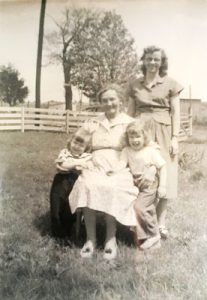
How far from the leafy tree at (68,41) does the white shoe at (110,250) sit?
0.39 m

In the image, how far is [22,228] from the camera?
1.30 m

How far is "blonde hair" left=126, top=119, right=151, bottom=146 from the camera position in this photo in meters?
1.24

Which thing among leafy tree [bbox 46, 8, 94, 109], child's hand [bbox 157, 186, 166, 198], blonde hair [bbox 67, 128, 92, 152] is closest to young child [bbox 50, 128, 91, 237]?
blonde hair [bbox 67, 128, 92, 152]

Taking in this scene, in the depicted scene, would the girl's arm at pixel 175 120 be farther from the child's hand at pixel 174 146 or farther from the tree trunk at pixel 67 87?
the tree trunk at pixel 67 87

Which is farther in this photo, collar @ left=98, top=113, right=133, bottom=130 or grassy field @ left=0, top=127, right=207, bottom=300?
collar @ left=98, top=113, right=133, bottom=130

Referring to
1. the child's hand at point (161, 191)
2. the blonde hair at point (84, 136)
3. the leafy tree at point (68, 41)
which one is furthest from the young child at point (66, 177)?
the child's hand at point (161, 191)

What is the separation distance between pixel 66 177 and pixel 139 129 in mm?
246

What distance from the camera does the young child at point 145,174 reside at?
1.24 metres

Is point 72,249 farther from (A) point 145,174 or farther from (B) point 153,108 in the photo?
(B) point 153,108

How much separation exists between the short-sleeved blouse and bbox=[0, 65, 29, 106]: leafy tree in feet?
1.02

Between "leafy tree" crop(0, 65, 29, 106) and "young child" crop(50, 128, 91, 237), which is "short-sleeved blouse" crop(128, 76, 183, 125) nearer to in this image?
"young child" crop(50, 128, 91, 237)

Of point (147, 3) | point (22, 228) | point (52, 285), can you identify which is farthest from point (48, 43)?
point (52, 285)

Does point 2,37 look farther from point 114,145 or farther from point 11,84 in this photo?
point 114,145

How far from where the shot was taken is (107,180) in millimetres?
1218
